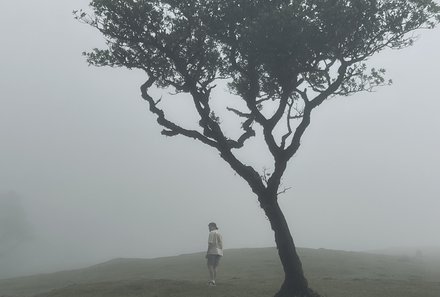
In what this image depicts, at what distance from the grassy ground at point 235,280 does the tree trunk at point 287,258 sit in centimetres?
256

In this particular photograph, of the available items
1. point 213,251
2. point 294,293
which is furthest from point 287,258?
point 213,251

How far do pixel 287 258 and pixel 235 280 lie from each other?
35.5ft

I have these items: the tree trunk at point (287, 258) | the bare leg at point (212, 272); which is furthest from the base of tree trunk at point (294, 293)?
the bare leg at point (212, 272)

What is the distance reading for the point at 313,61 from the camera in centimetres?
2403

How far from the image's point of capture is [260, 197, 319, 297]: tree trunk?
20.6m

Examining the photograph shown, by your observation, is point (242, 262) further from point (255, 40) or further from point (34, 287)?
point (255, 40)

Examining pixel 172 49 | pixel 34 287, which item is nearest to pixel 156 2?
pixel 172 49

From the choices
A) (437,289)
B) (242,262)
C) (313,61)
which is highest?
(313,61)

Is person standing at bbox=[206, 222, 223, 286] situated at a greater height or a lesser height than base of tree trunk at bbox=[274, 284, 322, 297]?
greater

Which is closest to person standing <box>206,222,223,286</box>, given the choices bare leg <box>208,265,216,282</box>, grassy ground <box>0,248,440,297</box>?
bare leg <box>208,265,216,282</box>

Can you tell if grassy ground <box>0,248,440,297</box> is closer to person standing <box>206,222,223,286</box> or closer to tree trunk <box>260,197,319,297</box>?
person standing <box>206,222,223,286</box>

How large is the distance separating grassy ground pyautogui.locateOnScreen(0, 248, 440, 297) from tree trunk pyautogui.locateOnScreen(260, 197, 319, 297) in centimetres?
256

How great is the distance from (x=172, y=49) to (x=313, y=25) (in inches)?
283

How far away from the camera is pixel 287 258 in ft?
69.4
